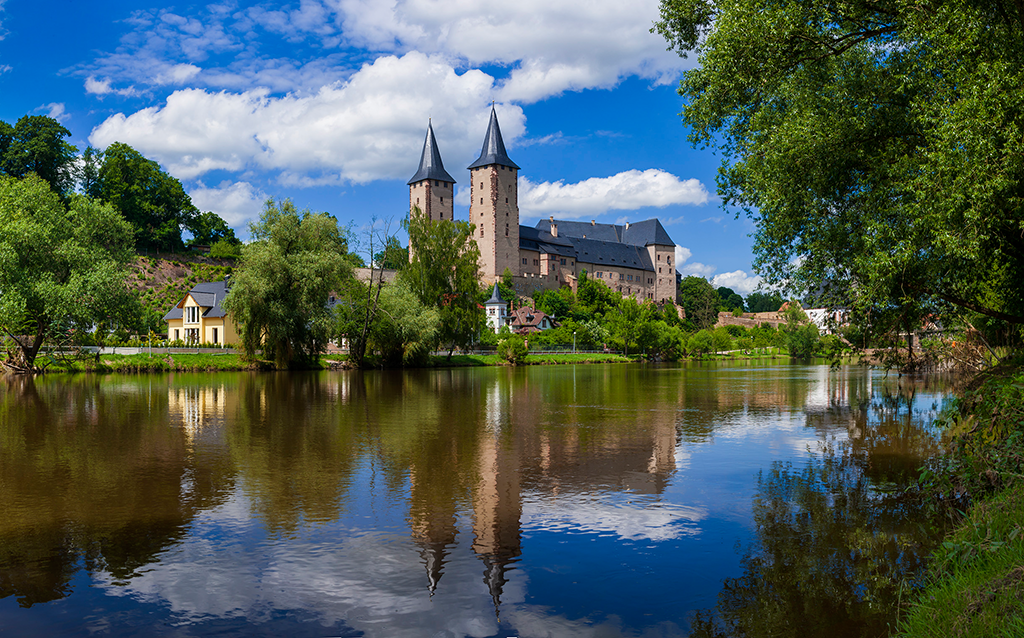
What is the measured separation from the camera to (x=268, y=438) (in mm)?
14227

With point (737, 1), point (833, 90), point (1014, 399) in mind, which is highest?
point (737, 1)

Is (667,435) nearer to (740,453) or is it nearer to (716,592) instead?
(740,453)

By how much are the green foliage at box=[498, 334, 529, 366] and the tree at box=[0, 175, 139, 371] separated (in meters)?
33.3

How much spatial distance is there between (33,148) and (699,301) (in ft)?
380

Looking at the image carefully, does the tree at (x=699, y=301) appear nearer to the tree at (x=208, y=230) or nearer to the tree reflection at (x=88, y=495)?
the tree at (x=208, y=230)

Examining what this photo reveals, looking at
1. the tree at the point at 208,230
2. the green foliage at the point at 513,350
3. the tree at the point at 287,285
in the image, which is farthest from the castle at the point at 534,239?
the tree at the point at 287,285

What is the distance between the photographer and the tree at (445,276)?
54.0 meters

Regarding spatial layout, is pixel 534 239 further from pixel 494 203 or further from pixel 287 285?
pixel 287 285

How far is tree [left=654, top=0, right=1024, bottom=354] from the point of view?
29.2ft

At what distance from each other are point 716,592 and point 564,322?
96.3 m

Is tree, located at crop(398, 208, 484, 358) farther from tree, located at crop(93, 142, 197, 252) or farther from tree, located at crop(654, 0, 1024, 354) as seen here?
tree, located at crop(93, 142, 197, 252)

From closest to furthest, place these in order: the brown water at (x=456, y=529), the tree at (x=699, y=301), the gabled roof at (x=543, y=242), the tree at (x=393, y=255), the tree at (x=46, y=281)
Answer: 1. the brown water at (x=456, y=529)
2. the tree at (x=46, y=281)
3. the tree at (x=393, y=255)
4. the gabled roof at (x=543, y=242)
5. the tree at (x=699, y=301)

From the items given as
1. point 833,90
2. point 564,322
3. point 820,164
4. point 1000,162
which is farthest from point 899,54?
point 564,322

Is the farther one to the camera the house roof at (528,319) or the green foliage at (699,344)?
the house roof at (528,319)
